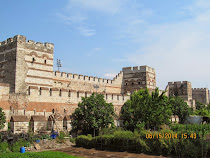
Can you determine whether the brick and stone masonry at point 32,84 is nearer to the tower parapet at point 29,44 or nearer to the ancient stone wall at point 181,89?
the tower parapet at point 29,44

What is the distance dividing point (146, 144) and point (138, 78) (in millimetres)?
19488

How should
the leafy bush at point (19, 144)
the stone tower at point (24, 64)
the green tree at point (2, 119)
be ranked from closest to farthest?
the leafy bush at point (19, 144) < the green tree at point (2, 119) < the stone tower at point (24, 64)

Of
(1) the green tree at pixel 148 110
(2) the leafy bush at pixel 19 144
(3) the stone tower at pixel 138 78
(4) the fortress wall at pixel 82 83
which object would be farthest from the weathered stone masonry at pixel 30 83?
(3) the stone tower at pixel 138 78

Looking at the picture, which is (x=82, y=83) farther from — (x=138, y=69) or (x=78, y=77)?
(x=138, y=69)

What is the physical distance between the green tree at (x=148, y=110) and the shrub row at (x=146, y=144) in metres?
5.58

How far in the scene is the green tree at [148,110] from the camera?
2428 cm

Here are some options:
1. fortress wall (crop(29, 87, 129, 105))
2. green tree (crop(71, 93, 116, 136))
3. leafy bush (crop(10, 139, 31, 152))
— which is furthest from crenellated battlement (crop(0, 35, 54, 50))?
leafy bush (crop(10, 139, 31, 152))

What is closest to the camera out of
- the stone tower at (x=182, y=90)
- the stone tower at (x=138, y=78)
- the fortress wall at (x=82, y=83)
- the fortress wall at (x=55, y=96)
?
the fortress wall at (x=55, y=96)

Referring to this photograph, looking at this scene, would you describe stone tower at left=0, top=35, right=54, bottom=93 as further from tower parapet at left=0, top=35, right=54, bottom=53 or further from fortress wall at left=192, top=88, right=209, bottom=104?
fortress wall at left=192, top=88, right=209, bottom=104

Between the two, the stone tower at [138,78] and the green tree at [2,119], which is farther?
the stone tower at [138,78]

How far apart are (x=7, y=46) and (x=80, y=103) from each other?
9226 millimetres

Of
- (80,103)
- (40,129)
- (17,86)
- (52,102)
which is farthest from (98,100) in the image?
(17,86)

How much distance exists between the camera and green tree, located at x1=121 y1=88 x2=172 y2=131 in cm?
2428
